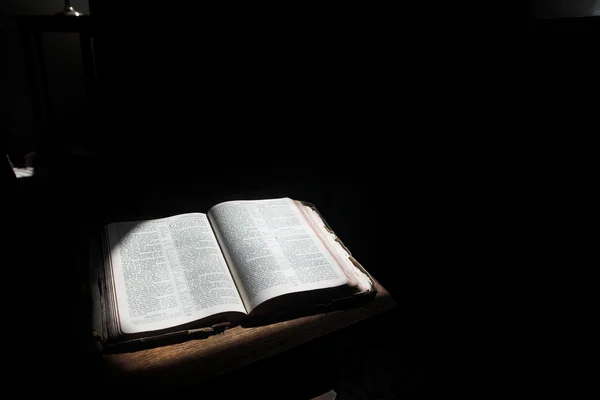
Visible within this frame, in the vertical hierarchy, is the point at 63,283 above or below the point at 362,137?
below

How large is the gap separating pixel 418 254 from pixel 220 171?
0.68m

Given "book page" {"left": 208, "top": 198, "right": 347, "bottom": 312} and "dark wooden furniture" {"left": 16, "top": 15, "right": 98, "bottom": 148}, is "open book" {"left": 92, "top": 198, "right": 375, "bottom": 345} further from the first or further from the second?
"dark wooden furniture" {"left": 16, "top": 15, "right": 98, "bottom": 148}

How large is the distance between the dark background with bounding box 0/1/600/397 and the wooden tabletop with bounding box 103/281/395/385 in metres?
0.05

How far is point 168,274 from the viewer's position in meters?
0.79

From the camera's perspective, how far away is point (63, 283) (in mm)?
802

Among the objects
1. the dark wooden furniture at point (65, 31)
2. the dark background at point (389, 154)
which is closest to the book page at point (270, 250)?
the dark background at point (389, 154)

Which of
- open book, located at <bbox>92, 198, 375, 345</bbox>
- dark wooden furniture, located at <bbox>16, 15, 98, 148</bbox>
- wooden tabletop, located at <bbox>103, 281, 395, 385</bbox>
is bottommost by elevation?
wooden tabletop, located at <bbox>103, 281, 395, 385</bbox>

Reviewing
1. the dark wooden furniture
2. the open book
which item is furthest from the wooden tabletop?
the dark wooden furniture

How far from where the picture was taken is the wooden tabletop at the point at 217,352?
2.08 ft

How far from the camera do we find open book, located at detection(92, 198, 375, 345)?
2.31 feet

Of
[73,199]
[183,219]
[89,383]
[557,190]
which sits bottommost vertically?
[73,199]

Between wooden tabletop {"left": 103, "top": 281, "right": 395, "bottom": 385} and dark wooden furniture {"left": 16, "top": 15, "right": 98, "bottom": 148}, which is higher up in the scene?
dark wooden furniture {"left": 16, "top": 15, "right": 98, "bottom": 148}

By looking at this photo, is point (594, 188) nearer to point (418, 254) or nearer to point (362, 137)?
point (418, 254)

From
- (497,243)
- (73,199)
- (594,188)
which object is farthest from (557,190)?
(73,199)
